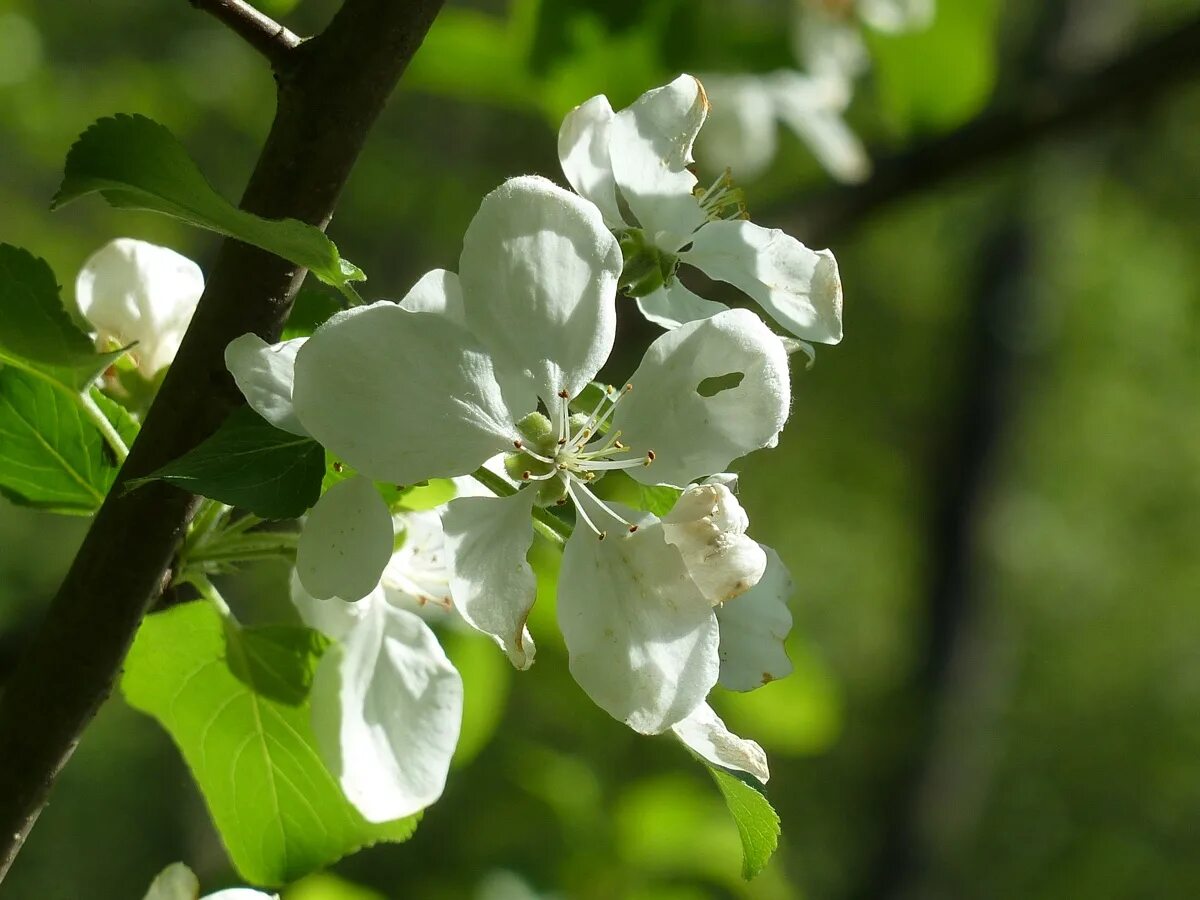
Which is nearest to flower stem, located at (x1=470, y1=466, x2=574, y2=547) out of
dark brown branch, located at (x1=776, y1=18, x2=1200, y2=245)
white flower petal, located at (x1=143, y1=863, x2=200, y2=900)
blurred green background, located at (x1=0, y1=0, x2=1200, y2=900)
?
white flower petal, located at (x1=143, y1=863, x2=200, y2=900)

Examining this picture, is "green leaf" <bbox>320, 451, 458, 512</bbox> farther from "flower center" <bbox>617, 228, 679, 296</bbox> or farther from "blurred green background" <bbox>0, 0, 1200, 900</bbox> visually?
"blurred green background" <bbox>0, 0, 1200, 900</bbox>

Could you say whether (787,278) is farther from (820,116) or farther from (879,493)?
(879,493)

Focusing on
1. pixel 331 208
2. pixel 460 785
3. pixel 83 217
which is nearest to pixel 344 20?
pixel 331 208

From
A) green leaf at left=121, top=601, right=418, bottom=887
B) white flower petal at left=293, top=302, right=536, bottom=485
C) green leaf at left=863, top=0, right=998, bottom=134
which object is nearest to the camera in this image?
white flower petal at left=293, top=302, right=536, bottom=485

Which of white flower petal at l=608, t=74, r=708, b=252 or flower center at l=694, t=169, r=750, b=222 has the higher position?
white flower petal at l=608, t=74, r=708, b=252

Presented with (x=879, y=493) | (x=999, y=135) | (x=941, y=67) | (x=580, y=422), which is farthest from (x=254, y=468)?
(x=879, y=493)

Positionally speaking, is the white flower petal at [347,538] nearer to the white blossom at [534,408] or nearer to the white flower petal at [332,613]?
the white blossom at [534,408]
